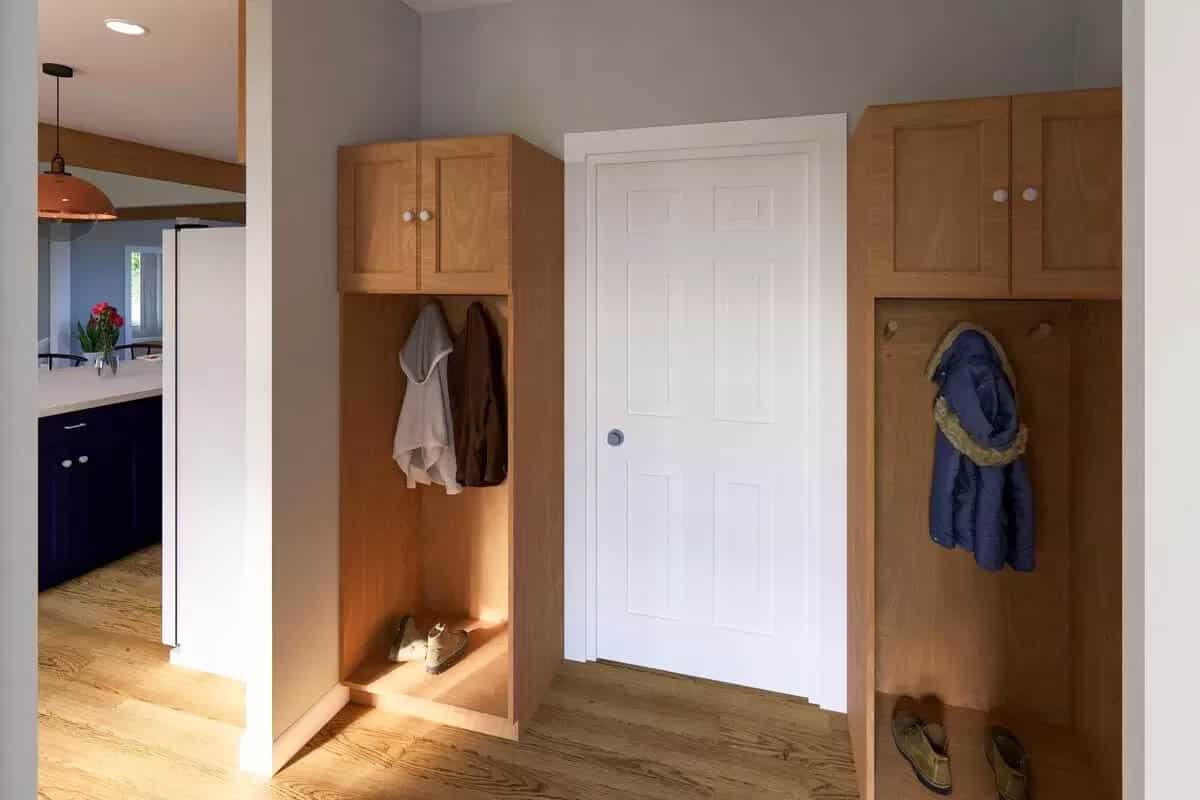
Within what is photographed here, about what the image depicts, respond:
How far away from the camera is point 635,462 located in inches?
111

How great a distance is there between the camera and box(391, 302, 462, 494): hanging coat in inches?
105

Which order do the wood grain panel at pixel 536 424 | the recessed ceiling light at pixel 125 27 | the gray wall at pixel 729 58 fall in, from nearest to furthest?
1. the gray wall at pixel 729 58
2. the wood grain panel at pixel 536 424
3. the recessed ceiling light at pixel 125 27

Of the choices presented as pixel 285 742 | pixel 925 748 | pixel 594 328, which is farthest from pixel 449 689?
pixel 925 748

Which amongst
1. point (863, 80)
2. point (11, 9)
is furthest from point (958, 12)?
point (11, 9)

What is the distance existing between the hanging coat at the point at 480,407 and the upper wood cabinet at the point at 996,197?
1.37 meters

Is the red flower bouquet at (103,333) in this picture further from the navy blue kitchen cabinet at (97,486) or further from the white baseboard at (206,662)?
the white baseboard at (206,662)

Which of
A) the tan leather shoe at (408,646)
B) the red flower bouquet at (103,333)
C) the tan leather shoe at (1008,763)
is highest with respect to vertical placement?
the red flower bouquet at (103,333)

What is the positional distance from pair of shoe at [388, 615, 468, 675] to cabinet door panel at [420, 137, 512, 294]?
51.5 inches

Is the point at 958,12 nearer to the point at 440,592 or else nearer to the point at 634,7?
the point at 634,7

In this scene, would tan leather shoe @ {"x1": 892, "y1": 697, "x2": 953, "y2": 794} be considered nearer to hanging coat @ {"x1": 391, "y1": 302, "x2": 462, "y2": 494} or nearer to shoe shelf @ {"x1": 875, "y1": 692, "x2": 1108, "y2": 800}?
shoe shelf @ {"x1": 875, "y1": 692, "x2": 1108, "y2": 800}

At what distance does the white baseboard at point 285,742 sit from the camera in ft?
7.25

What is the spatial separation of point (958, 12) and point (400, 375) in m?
2.34

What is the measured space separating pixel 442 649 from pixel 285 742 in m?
0.60
